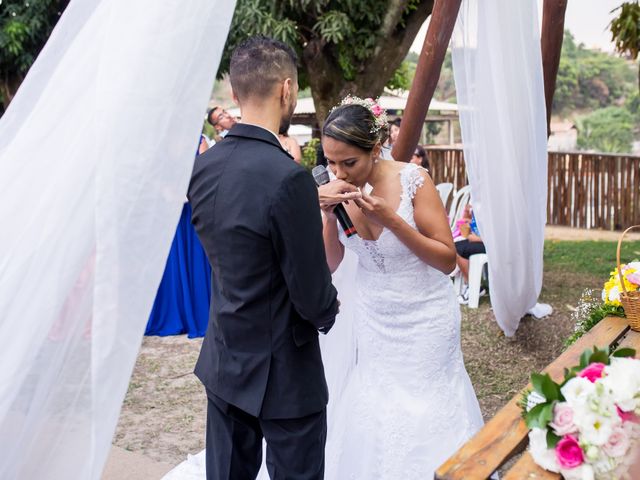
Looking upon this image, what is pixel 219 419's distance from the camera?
2.52 m

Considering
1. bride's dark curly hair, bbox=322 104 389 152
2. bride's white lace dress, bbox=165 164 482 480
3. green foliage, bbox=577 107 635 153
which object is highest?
bride's dark curly hair, bbox=322 104 389 152

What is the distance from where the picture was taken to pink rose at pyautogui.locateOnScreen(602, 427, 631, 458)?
6.06 ft

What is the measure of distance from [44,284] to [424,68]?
2570mm

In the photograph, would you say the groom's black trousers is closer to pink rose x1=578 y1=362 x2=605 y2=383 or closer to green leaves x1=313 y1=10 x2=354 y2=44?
pink rose x1=578 y1=362 x2=605 y2=383

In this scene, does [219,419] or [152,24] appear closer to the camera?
[152,24]

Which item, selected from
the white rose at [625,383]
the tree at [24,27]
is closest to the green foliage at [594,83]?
the tree at [24,27]

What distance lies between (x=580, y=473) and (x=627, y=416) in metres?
0.20

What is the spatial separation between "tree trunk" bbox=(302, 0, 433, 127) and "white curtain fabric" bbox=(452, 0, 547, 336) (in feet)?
17.1

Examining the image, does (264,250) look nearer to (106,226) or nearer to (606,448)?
(106,226)

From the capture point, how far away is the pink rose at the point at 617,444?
185 centimetres

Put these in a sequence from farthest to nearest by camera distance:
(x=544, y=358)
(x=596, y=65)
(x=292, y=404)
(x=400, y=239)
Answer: (x=596, y=65)
(x=544, y=358)
(x=400, y=239)
(x=292, y=404)

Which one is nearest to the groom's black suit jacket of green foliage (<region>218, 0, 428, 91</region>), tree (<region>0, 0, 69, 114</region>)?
green foliage (<region>218, 0, 428, 91</region>)

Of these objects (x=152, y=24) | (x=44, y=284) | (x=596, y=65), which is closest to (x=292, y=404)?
(x=44, y=284)

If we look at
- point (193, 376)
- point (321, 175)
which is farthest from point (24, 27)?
point (321, 175)
